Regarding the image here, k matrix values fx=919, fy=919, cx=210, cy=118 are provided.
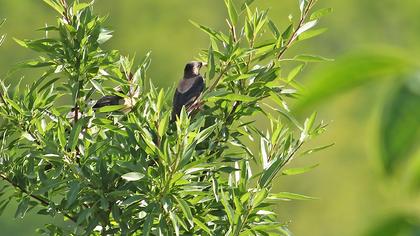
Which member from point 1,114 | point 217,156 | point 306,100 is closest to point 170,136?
point 217,156

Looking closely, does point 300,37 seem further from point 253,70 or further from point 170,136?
point 170,136

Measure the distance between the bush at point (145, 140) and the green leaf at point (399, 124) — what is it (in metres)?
2.27

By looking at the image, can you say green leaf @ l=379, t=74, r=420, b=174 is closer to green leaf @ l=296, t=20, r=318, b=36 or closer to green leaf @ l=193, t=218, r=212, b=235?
green leaf @ l=193, t=218, r=212, b=235

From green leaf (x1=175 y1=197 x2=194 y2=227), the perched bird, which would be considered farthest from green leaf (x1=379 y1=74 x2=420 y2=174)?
the perched bird

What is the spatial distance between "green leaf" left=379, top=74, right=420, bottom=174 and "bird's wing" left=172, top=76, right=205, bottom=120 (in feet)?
9.94

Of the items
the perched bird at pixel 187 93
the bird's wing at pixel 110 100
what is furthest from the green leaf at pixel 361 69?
the bird's wing at pixel 110 100

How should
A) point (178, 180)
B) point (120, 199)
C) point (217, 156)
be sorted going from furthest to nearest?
point (217, 156), point (120, 199), point (178, 180)

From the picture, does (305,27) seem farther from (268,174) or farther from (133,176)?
(133,176)

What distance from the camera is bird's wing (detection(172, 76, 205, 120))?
138 inches

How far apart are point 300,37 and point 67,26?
0.78 meters

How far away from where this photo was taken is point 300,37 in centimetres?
313

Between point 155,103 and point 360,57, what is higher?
point 360,57

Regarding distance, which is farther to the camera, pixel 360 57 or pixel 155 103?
pixel 155 103

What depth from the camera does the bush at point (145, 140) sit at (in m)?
2.77
